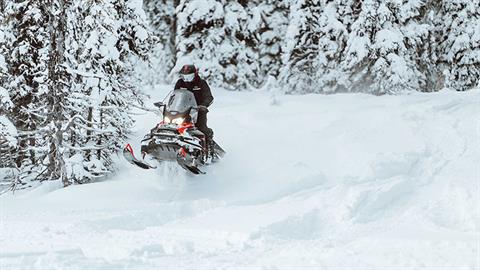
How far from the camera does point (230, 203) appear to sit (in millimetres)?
9047

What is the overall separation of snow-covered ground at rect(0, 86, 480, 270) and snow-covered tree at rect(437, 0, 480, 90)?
37.8 ft

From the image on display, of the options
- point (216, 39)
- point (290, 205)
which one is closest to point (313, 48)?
point (216, 39)

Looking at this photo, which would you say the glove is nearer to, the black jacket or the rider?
the rider

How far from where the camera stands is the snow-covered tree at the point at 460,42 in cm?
2459

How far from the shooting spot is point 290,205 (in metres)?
8.58

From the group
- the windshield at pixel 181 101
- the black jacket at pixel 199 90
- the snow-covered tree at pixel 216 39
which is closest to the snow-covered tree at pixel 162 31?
the snow-covered tree at pixel 216 39

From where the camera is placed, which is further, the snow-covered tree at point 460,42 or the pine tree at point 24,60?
the snow-covered tree at point 460,42

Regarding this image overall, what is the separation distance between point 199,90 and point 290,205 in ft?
11.5

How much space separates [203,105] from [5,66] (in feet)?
14.0

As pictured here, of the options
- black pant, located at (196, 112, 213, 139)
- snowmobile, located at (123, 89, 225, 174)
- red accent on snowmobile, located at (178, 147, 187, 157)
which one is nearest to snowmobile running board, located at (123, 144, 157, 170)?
snowmobile, located at (123, 89, 225, 174)

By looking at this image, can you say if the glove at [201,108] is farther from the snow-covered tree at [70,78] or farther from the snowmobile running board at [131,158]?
the snow-covered tree at [70,78]

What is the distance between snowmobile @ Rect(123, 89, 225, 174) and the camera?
970 cm

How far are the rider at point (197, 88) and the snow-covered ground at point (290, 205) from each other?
1.06 metres

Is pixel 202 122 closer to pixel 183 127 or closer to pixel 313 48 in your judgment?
pixel 183 127
